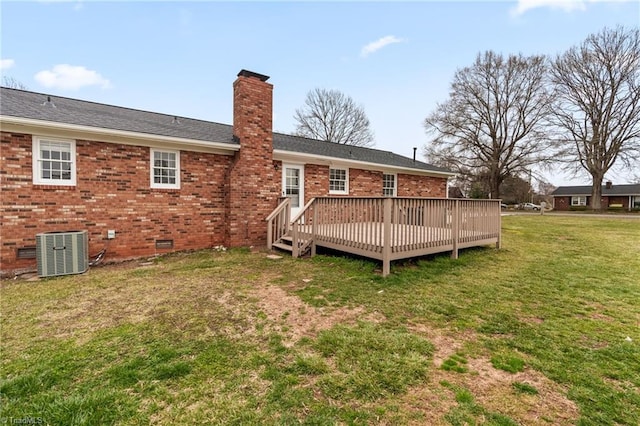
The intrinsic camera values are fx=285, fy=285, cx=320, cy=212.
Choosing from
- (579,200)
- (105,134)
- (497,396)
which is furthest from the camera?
(579,200)

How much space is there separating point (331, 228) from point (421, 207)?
6.86ft

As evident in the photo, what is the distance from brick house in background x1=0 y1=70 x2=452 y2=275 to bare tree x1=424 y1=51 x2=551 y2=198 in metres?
21.1

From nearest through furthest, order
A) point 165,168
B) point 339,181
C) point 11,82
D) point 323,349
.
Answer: point 323,349
point 165,168
point 339,181
point 11,82

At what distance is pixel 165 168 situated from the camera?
7617 mm

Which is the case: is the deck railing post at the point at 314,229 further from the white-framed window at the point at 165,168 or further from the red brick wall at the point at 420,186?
the red brick wall at the point at 420,186

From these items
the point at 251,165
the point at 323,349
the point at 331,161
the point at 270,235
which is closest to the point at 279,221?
the point at 270,235

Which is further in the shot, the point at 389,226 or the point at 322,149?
the point at 322,149

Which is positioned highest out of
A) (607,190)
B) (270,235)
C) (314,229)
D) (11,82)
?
(11,82)

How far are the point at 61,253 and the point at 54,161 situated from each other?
2123 mm

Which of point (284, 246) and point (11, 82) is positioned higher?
point (11, 82)

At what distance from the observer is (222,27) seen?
10086mm

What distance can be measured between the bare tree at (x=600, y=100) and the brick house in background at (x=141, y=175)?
88.6 ft

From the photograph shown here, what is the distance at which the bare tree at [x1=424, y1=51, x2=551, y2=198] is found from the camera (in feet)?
80.0

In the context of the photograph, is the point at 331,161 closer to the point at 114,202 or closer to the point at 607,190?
the point at 114,202
